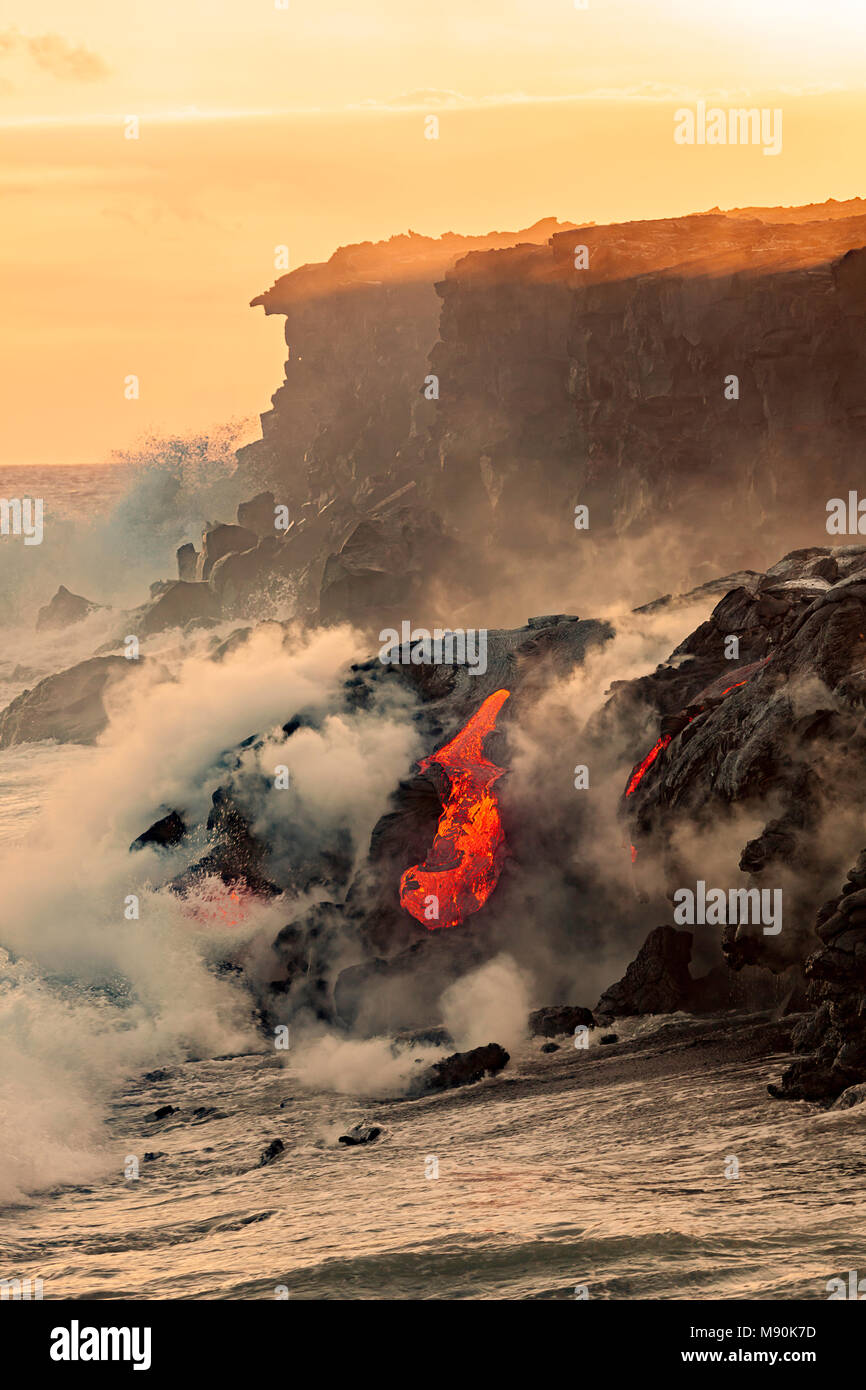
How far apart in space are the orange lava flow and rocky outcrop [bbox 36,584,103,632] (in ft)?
309

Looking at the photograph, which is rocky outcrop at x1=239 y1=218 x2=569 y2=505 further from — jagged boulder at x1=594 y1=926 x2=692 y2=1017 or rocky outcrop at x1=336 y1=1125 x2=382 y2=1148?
rocky outcrop at x1=336 y1=1125 x2=382 y2=1148

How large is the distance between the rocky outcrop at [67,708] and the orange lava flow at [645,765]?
4862 centimetres

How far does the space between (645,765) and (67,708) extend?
52750mm

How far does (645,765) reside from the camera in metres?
35.6

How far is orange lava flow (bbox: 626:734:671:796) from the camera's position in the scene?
34147mm

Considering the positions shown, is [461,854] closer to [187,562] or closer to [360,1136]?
[360,1136]

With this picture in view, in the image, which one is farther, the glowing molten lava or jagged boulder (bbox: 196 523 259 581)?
jagged boulder (bbox: 196 523 259 581)

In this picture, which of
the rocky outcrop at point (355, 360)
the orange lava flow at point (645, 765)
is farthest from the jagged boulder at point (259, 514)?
the orange lava flow at point (645, 765)

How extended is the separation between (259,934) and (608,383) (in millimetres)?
47441

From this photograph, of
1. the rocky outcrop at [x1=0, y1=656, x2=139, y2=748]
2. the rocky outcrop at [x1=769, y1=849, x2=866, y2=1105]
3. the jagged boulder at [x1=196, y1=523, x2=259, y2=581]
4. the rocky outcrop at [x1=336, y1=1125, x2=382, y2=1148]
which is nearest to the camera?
the rocky outcrop at [x1=769, y1=849, x2=866, y2=1105]

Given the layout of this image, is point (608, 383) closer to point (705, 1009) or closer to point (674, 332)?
point (674, 332)

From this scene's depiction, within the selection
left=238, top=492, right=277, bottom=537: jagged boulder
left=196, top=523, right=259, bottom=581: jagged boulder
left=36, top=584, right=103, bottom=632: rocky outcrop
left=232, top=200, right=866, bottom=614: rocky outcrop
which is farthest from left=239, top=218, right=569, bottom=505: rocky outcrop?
left=36, top=584, right=103, bottom=632: rocky outcrop

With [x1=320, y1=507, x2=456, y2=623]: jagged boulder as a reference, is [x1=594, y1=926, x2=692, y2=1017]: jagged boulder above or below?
below

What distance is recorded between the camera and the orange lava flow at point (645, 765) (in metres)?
34.1
